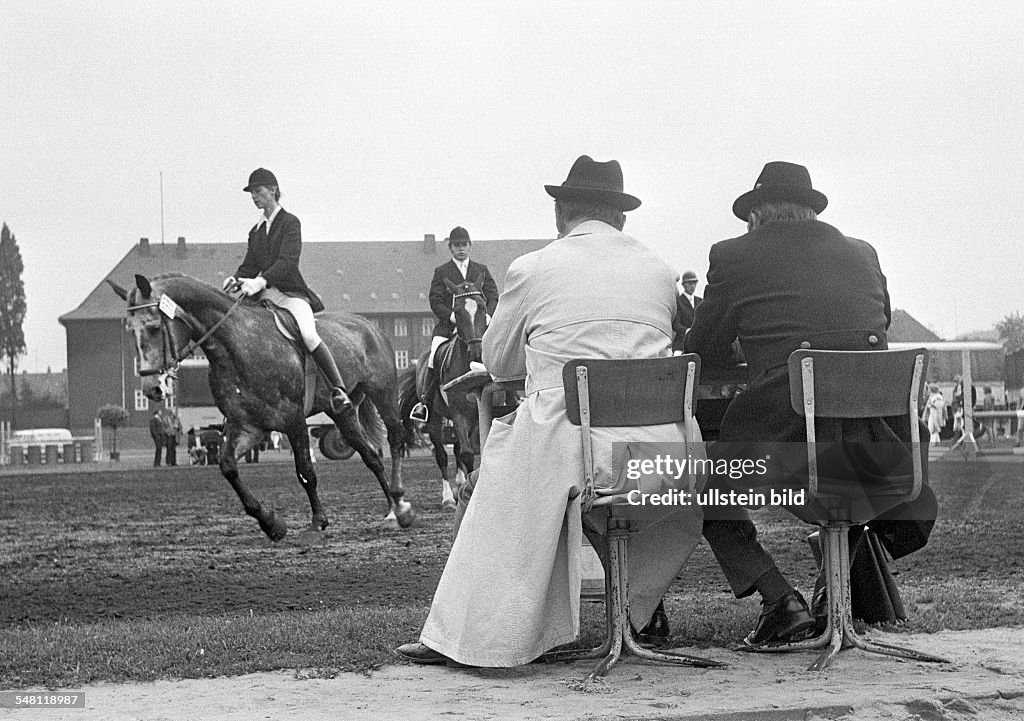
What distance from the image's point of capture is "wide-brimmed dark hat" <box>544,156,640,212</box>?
5906 millimetres

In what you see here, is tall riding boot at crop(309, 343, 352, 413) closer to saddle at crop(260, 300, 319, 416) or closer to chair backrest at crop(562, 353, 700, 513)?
saddle at crop(260, 300, 319, 416)

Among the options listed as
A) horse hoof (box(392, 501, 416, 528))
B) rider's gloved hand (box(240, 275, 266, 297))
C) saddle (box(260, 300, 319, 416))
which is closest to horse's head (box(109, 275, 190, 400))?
rider's gloved hand (box(240, 275, 266, 297))

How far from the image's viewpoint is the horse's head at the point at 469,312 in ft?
48.2

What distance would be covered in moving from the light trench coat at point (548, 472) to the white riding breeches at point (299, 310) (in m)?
7.41

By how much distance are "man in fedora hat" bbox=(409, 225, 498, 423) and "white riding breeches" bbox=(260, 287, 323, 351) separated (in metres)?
1.82

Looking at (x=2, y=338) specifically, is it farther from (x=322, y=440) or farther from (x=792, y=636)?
(x=792, y=636)

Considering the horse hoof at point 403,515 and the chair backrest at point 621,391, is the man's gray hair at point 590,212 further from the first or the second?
the horse hoof at point 403,515

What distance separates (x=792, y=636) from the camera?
5.91 m

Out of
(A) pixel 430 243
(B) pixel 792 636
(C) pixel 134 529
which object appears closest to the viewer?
(B) pixel 792 636

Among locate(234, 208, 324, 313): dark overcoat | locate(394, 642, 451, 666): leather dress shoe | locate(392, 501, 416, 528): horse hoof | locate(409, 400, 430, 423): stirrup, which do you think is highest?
locate(234, 208, 324, 313): dark overcoat

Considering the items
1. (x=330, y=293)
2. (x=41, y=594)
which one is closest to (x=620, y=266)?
(x=41, y=594)

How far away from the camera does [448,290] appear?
15266mm

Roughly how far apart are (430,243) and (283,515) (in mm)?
86233

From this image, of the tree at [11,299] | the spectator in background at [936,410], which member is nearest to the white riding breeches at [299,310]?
the spectator in background at [936,410]
